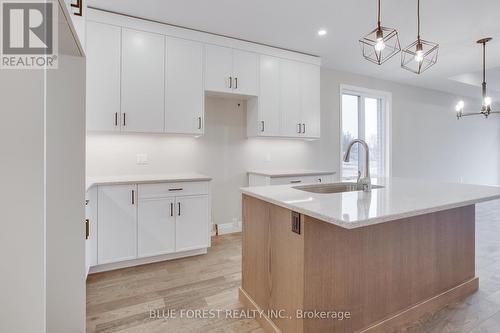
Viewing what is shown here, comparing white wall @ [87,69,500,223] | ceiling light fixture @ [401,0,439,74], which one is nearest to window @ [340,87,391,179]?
white wall @ [87,69,500,223]

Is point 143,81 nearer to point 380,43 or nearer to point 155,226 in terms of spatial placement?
point 155,226

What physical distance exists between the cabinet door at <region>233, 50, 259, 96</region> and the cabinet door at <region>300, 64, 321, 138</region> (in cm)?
82

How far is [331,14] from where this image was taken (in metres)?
2.90

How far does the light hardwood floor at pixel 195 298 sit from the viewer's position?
1.80 m

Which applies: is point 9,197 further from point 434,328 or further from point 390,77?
point 390,77

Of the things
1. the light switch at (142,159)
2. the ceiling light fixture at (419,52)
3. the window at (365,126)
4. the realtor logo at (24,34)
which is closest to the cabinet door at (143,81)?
the light switch at (142,159)

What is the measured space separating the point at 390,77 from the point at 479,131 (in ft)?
14.0

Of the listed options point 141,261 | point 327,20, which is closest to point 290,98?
point 327,20

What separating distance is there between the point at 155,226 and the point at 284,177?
68.2 inches

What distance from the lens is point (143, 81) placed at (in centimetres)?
299

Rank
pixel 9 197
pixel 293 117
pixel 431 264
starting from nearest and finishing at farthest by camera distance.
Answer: pixel 9 197
pixel 431 264
pixel 293 117

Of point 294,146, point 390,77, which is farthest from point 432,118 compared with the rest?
point 294,146

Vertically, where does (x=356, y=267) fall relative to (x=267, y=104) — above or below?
below

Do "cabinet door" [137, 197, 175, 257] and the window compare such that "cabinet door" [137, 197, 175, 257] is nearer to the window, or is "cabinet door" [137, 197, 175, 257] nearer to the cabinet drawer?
the cabinet drawer
